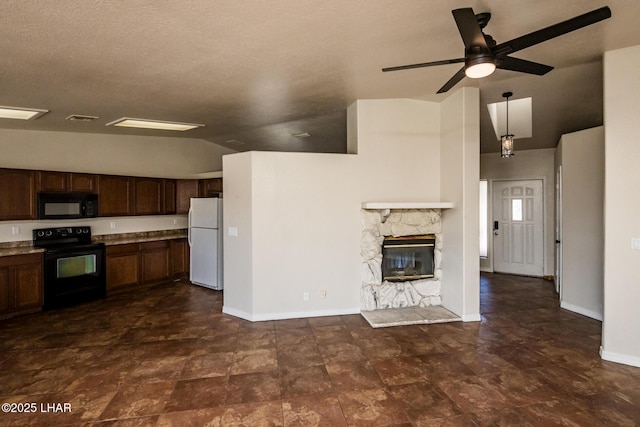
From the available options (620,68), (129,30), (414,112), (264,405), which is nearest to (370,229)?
(414,112)

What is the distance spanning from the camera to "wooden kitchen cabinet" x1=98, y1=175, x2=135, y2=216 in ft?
18.5

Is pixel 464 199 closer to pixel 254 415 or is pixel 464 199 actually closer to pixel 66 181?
pixel 254 415

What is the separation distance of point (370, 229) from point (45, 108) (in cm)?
444

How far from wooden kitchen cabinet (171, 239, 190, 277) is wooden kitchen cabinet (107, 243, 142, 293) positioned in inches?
27.0

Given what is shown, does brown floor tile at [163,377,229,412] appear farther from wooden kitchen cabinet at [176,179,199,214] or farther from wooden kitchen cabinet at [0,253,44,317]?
wooden kitchen cabinet at [176,179,199,214]

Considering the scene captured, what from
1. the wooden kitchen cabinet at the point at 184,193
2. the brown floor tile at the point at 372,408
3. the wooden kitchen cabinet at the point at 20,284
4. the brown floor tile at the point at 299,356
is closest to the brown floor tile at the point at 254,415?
the brown floor tile at the point at 372,408

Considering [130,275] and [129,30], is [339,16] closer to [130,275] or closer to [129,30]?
[129,30]

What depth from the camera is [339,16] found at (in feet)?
7.83

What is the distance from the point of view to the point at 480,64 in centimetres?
212

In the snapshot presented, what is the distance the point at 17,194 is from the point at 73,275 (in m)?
1.36

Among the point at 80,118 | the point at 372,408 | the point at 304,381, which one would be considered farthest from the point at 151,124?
the point at 372,408

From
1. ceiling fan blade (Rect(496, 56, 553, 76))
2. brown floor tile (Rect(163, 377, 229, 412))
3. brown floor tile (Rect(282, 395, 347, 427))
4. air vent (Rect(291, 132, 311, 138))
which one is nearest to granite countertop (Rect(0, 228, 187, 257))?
air vent (Rect(291, 132, 311, 138))

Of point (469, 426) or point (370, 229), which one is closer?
point (469, 426)

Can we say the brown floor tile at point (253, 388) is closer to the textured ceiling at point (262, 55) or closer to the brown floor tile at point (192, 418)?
the brown floor tile at point (192, 418)
